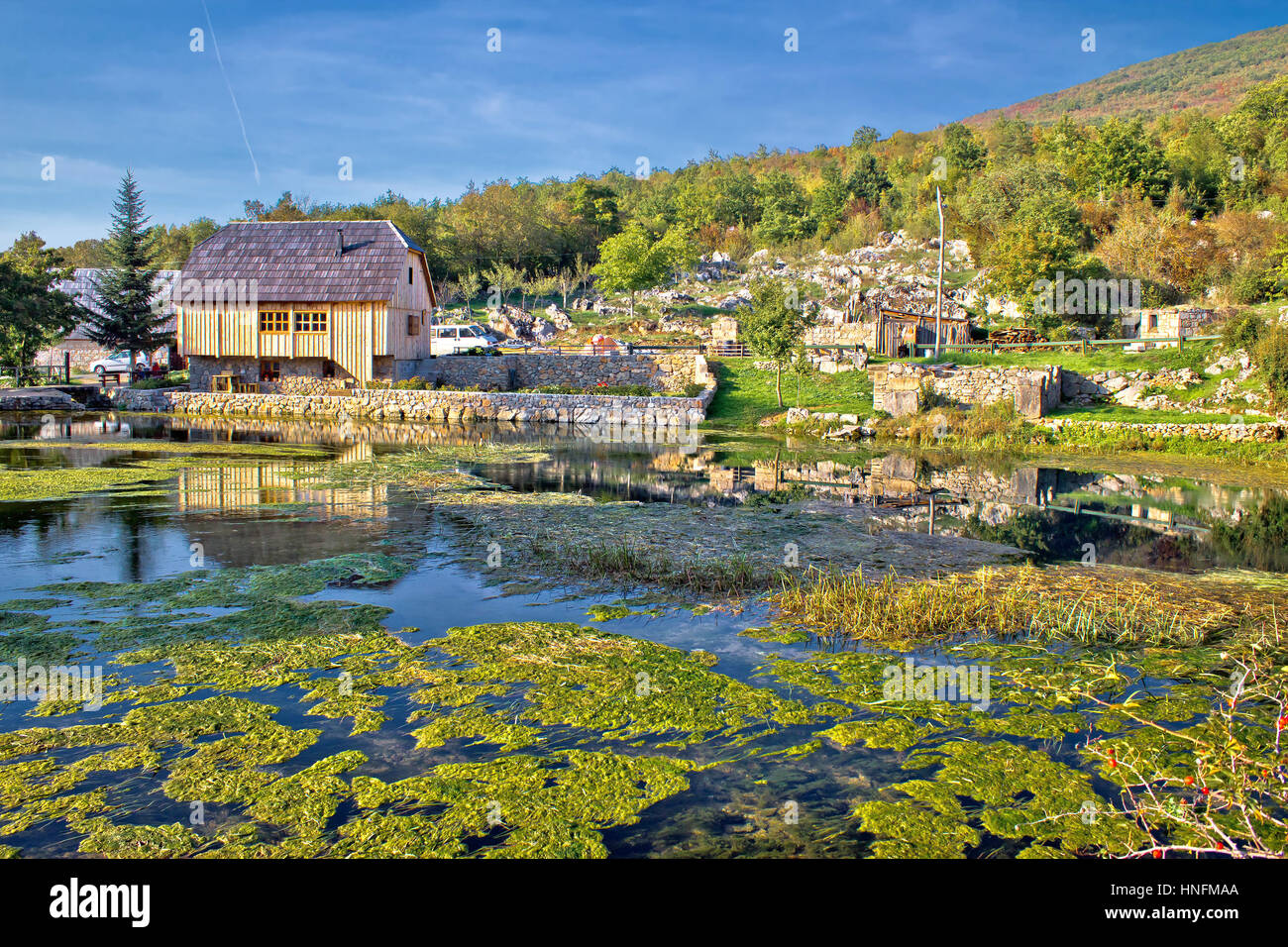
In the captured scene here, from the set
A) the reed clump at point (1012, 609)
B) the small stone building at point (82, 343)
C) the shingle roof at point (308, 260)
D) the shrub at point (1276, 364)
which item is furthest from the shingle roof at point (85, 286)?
the shrub at point (1276, 364)

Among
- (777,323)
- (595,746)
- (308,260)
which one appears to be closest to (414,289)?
(308,260)

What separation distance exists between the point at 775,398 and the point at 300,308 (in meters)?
21.1

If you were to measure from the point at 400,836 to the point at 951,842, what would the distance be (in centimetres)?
325

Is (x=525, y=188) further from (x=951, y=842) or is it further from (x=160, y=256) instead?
(x=951, y=842)

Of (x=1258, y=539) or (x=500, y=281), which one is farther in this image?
(x=500, y=281)

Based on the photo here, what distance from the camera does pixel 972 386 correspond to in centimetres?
2733

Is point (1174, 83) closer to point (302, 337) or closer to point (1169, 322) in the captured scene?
point (1169, 322)

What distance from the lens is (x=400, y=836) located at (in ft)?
15.9

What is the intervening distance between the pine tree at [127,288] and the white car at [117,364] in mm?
1871

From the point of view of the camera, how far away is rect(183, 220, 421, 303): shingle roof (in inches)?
1405

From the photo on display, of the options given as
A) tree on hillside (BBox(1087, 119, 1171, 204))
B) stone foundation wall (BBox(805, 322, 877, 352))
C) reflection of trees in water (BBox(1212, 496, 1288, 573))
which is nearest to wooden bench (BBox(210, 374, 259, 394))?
stone foundation wall (BBox(805, 322, 877, 352))

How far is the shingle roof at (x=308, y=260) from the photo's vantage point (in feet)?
117

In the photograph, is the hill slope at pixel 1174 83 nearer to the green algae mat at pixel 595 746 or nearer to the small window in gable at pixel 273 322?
the small window in gable at pixel 273 322
